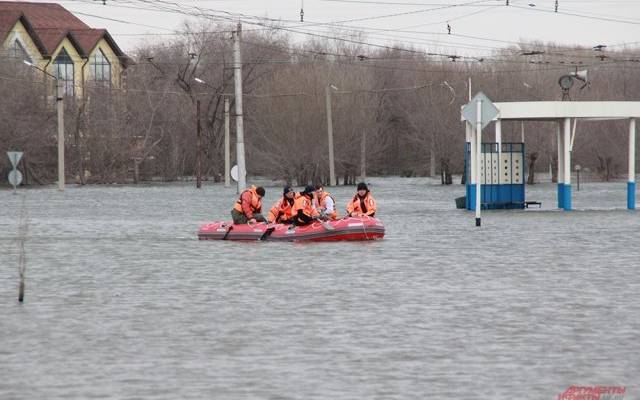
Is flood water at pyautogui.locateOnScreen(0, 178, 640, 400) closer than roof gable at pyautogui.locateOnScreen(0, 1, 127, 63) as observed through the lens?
Yes

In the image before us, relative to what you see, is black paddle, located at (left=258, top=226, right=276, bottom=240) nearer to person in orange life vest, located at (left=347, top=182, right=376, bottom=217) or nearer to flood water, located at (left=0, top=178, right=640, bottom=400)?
flood water, located at (left=0, top=178, right=640, bottom=400)

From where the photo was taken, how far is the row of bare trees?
342 ft

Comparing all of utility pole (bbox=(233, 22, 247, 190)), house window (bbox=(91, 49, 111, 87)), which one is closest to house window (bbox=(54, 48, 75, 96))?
house window (bbox=(91, 49, 111, 87))

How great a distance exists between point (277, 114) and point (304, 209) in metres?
72.9

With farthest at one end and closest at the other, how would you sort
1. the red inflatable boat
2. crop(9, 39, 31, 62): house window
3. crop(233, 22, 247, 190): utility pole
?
crop(9, 39, 31, 62): house window < crop(233, 22, 247, 190): utility pole < the red inflatable boat

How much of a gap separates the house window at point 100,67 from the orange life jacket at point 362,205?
93.0 metres

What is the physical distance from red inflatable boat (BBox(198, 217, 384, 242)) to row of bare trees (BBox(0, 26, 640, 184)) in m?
61.3

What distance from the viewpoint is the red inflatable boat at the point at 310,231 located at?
32.1m

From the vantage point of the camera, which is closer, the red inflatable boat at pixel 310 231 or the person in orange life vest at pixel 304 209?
the red inflatable boat at pixel 310 231

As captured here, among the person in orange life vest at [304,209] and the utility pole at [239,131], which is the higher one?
the utility pole at [239,131]

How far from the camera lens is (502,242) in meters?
31.6

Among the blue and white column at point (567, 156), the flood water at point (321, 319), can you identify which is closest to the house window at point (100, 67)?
the blue and white column at point (567, 156)

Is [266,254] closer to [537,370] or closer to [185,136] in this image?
[537,370]

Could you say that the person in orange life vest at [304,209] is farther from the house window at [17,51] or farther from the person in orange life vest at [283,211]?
the house window at [17,51]
